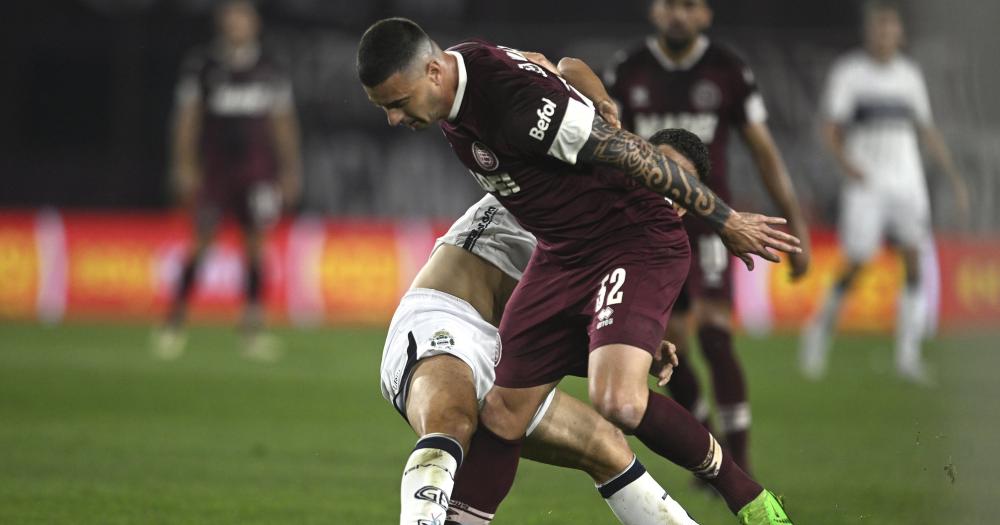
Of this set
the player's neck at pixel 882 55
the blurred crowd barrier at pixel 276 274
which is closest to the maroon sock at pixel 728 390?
the player's neck at pixel 882 55

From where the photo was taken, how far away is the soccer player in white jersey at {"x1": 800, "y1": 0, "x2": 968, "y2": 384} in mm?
11727

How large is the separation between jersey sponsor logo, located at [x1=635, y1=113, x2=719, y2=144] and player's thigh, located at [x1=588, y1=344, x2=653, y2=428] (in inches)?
94.9

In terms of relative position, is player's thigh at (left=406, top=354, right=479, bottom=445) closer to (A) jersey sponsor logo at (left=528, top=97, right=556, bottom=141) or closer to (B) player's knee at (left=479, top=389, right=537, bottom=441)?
(B) player's knee at (left=479, top=389, right=537, bottom=441)

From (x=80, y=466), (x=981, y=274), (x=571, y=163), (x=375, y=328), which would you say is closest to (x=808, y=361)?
(x=981, y=274)

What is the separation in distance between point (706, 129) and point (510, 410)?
2498mm

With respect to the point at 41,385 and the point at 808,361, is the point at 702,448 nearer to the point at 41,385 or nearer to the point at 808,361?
the point at 41,385

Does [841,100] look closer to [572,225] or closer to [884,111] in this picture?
[884,111]

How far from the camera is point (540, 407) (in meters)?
5.16

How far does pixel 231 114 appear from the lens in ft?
43.2

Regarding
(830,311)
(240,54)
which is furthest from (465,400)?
(240,54)

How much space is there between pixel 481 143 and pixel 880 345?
34.5 feet

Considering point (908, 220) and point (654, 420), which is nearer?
point (654, 420)

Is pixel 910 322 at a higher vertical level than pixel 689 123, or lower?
lower

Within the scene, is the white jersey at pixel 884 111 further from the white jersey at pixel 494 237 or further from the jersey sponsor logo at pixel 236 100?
the white jersey at pixel 494 237
